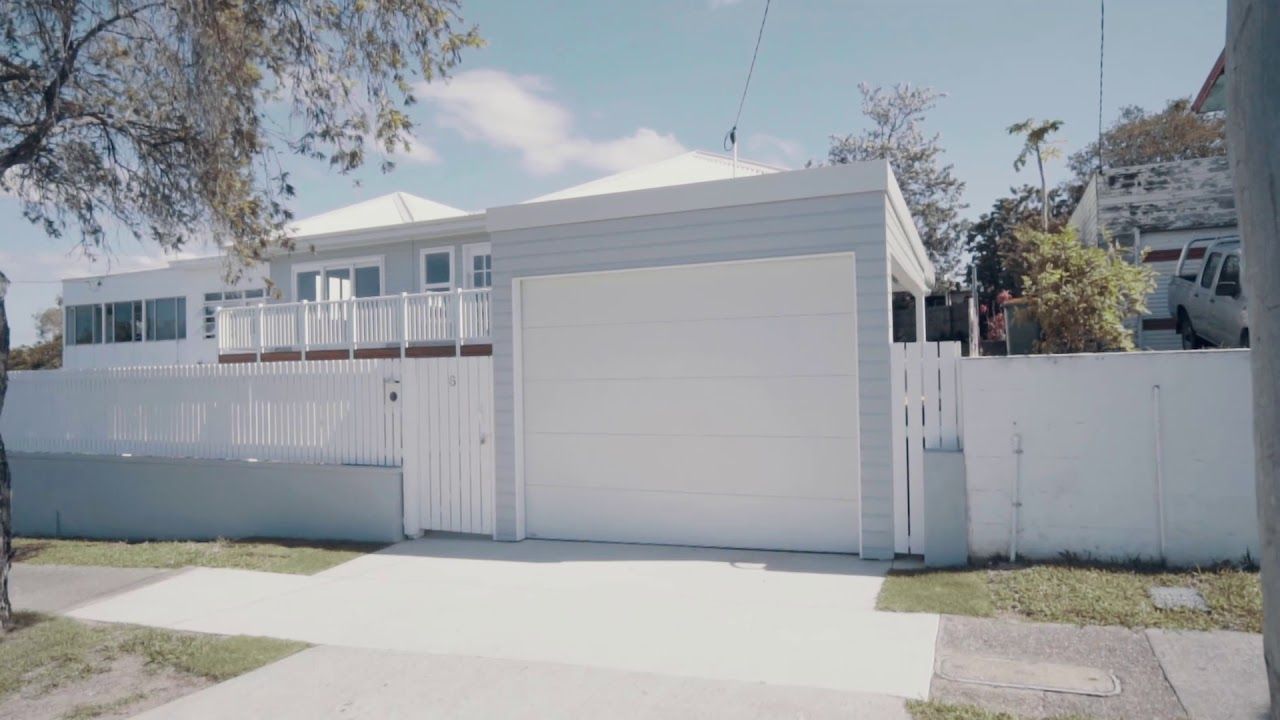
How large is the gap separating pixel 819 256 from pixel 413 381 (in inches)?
198

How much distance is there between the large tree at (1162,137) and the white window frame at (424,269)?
23.7 metres

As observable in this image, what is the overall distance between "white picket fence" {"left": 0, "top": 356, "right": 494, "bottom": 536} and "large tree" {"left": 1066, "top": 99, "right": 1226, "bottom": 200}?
27.5 m

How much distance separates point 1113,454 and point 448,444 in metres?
6.87

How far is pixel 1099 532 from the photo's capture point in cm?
716

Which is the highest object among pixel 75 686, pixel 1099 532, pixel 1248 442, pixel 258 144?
pixel 258 144

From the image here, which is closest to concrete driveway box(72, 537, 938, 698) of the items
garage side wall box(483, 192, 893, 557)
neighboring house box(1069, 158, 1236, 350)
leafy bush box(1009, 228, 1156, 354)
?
garage side wall box(483, 192, 893, 557)

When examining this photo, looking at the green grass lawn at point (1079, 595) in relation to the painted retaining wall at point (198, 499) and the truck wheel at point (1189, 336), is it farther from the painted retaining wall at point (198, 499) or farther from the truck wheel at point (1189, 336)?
the truck wheel at point (1189, 336)

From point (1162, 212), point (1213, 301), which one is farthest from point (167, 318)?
point (1213, 301)

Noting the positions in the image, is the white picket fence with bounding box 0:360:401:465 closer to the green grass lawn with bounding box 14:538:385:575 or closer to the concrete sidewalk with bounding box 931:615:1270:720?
the green grass lawn with bounding box 14:538:385:575

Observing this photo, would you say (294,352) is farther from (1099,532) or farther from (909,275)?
(1099,532)

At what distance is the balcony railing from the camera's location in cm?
1491

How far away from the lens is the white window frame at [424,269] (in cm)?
1830

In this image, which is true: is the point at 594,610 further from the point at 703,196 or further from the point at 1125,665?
the point at 703,196

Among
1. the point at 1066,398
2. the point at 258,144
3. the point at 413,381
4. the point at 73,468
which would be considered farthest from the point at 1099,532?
the point at 73,468
